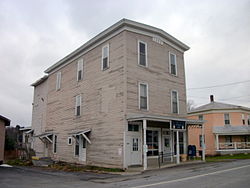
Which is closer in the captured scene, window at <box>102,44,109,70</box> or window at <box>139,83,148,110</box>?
window at <box>139,83,148,110</box>

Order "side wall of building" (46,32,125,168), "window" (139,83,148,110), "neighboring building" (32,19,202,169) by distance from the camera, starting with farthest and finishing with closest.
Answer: "window" (139,83,148,110), "side wall of building" (46,32,125,168), "neighboring building" (32,19,202,169)

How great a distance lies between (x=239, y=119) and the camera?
33812 mm

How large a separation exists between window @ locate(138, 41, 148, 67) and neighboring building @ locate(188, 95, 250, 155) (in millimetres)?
16423

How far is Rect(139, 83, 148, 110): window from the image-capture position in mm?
18500

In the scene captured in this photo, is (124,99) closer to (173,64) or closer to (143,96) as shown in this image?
(143,96)

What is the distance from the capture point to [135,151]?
57.8 ft

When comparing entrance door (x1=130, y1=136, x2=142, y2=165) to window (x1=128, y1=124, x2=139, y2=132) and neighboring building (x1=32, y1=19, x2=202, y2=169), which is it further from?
window (x1=128, y1=124, x2=139, y2=132)

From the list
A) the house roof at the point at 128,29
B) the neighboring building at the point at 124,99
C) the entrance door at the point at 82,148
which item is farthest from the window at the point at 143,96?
the entrance door at the point at 82,148

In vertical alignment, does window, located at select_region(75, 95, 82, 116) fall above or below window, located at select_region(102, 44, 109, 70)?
below

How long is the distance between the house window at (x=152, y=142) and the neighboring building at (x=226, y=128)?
14645 mm

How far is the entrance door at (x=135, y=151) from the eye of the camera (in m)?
17.3

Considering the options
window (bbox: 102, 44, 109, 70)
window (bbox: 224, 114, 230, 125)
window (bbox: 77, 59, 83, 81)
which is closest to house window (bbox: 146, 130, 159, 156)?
window (bbox: 102, 44, 109, 70)

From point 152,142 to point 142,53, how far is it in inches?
260

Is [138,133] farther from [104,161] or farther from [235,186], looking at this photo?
[235,186]
